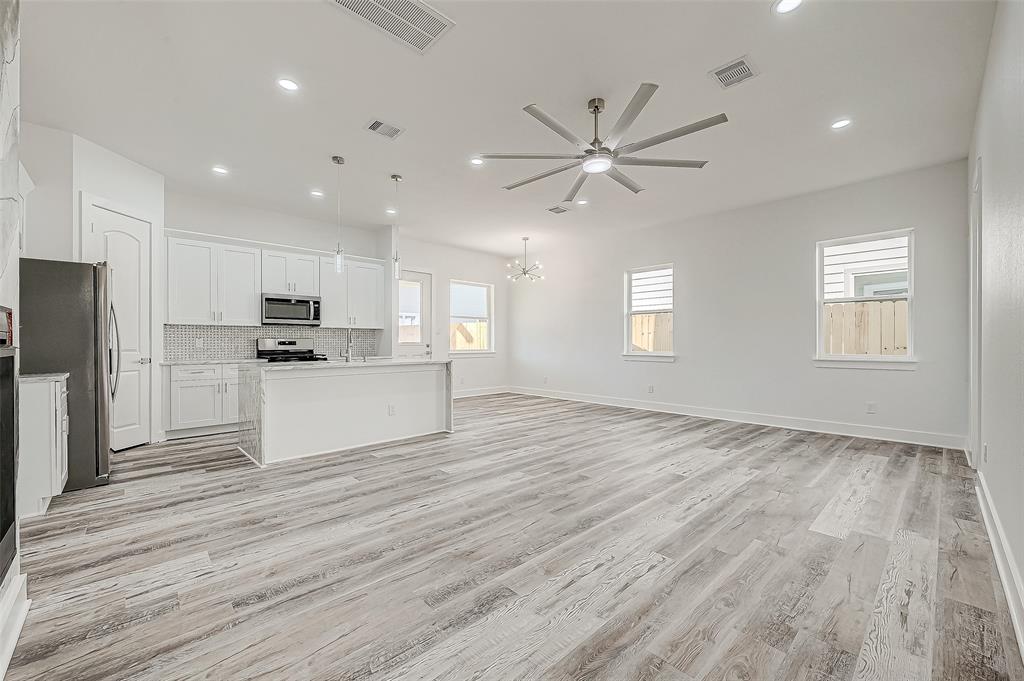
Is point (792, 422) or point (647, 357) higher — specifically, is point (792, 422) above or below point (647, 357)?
below

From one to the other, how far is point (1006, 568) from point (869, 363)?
12.3ft

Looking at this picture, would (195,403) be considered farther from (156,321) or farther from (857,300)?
(857,300)

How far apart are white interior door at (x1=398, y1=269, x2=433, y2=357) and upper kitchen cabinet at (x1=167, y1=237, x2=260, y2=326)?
98.9 inches

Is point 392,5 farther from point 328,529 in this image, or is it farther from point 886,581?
point 886,581

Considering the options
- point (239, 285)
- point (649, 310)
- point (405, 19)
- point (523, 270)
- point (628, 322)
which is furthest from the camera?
point (523, 270)

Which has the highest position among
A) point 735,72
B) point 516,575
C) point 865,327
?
point 735,72

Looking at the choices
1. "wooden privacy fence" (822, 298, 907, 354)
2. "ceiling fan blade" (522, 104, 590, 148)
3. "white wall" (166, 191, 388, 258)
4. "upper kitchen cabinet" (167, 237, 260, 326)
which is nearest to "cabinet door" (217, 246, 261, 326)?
"upper kitchen cabinet" (167, 237, 260, 326)

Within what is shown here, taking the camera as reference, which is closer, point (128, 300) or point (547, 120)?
point (547, 120)

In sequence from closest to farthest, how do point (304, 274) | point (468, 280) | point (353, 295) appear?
point (304, 274)
point (353, 295)
point (468, 280)

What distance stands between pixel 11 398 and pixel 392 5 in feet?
8.75

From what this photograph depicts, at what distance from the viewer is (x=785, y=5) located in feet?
8.09

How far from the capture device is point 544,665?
1.56m

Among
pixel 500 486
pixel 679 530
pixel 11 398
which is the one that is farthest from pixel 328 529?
pixel 679 530

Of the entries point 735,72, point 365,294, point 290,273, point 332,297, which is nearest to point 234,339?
point 290,273
